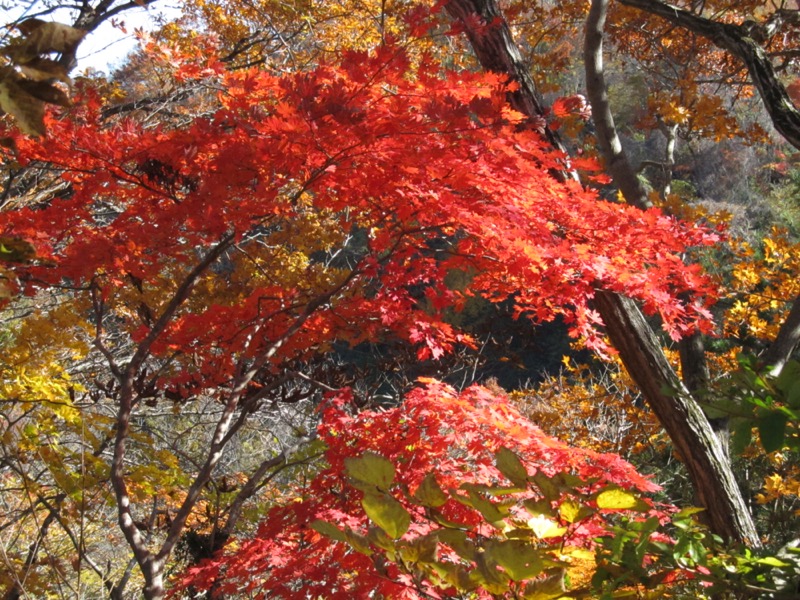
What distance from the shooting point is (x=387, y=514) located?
748 mm

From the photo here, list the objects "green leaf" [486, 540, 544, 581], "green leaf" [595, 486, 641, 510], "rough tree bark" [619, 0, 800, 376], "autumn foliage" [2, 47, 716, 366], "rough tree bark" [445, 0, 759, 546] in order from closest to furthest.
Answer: "green leaf" [486, 540, 544, 581]
"green leaf" [595, 486, 641, 510]
"autumn foliage" [2, 47, 716, 366]
"rough tree bark" [619, 0, 800, 376]
"rough tree bark" [445, 0, 759, 546]

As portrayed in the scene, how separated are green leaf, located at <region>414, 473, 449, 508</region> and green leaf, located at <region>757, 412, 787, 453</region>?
374mm

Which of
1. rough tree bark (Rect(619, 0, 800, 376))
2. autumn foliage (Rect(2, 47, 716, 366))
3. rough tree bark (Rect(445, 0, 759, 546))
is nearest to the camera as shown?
autumn foliage (Rect(2, 47, 716, 366))

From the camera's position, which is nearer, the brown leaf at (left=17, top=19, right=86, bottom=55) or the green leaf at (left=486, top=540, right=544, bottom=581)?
the brown leaf at (left=17, top=19, right=86, bottom=55)

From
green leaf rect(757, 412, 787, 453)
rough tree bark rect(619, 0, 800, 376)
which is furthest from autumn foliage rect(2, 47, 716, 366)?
green leaf rect(757, 412, 787, 453)

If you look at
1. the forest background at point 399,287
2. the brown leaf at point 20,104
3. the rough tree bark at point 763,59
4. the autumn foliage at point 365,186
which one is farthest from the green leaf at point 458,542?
the rough tree bark at point 763,59

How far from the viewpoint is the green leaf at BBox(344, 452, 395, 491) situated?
771 mm

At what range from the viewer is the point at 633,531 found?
0.87 m

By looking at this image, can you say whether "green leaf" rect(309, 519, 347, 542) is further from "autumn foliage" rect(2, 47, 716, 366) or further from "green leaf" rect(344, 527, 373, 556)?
"autumn foliage" rect(2, 47, 716, 366)

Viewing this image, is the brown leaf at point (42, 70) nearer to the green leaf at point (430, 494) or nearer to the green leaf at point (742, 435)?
the green leaf at point (430, 494)

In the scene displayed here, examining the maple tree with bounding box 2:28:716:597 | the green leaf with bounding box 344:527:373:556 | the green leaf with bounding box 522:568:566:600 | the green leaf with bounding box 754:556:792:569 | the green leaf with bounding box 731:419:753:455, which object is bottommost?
the green leaf with bounding box 754:556:792:569

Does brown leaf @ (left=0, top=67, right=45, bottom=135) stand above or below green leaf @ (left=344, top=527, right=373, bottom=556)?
above

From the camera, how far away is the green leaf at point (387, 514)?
28.9 inches

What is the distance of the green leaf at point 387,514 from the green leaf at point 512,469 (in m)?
0.15
